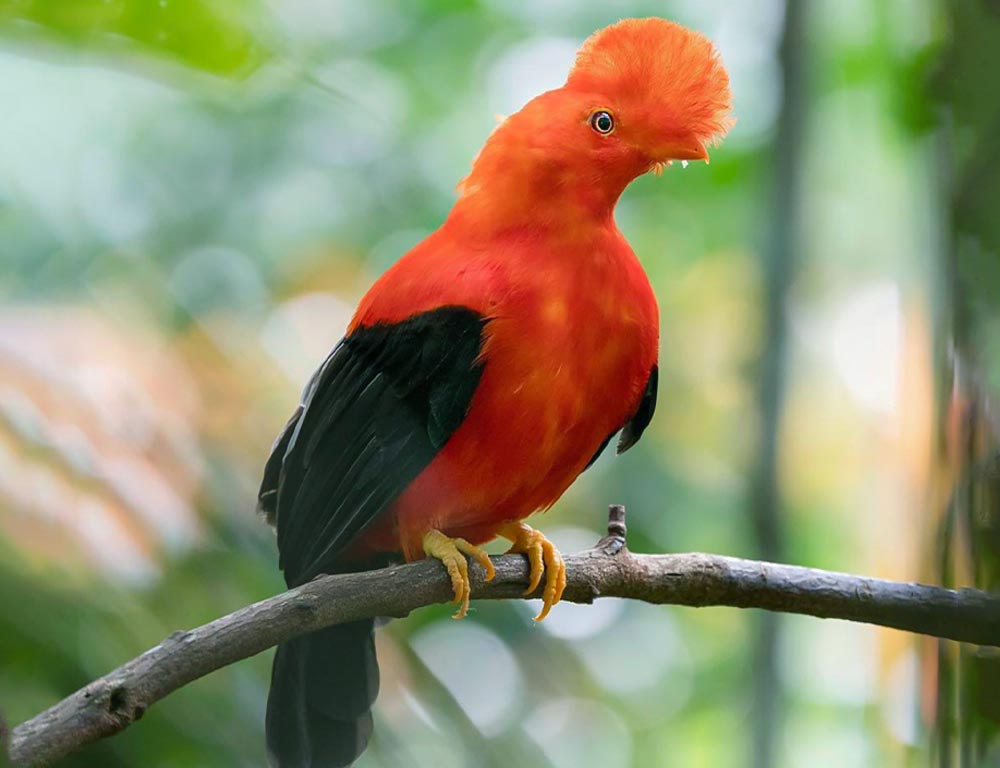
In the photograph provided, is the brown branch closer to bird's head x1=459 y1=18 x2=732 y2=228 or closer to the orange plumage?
the orange plumage

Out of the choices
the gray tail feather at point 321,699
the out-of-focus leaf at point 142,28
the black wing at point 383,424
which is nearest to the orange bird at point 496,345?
the black wing at point 383,424

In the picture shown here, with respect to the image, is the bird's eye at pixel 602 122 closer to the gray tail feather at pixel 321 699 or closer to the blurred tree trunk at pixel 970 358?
the gray tail feather at pixel 321 699

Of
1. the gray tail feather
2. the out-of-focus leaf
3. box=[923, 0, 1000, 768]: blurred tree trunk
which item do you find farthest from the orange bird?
box=[923, 0, 1000, 768]: blurred tree trunk

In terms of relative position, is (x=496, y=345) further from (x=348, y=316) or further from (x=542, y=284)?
(x=348, y=316)

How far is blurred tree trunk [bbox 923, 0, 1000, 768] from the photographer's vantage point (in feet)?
1.08

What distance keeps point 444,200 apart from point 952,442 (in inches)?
86.4

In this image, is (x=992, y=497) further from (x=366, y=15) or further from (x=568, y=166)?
(x=366, y=15)

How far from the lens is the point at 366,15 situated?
2.56 meters

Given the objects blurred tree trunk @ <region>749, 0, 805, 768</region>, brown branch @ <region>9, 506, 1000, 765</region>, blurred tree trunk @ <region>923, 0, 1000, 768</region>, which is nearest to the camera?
blurred tree trunk @ <region>923, 0, 1000, 768</region>

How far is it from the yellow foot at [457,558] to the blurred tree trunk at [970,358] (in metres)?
1.09

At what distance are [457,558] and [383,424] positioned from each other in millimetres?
219

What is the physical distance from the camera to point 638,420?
5.51 ft

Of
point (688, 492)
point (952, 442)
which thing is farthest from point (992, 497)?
point (688, 492)

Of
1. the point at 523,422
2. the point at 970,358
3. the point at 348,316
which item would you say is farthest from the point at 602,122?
the point at 970,358
